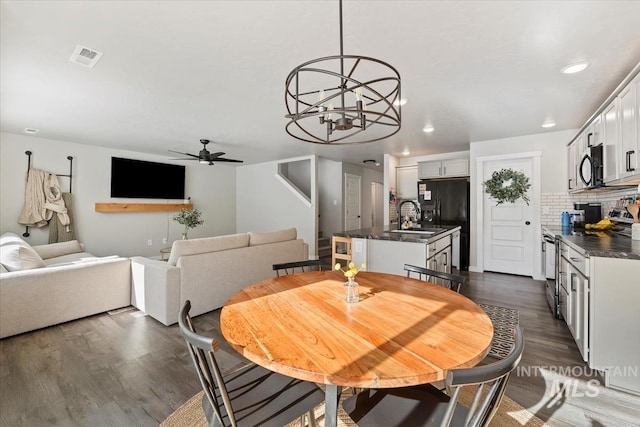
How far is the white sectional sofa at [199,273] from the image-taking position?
2857mm

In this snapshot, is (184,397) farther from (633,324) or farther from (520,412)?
(633,324)

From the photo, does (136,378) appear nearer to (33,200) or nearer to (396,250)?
(396,250)

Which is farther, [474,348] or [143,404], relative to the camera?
[143,404]

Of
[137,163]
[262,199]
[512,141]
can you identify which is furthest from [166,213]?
[512,141]

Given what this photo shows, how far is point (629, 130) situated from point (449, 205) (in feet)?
10.4

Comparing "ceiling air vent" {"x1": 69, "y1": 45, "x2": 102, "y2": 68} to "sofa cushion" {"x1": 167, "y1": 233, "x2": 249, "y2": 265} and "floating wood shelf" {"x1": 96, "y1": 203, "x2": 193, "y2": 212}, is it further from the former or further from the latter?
"floating wood shelf" {"x1": 96, "y1": 203, "x2": 193, "y2": 212}

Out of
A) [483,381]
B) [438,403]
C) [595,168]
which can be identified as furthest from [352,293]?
[595,168]

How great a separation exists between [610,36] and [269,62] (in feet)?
8.25

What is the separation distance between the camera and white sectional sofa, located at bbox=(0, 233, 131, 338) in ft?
8.50

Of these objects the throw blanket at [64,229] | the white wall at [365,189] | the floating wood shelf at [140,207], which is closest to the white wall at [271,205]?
the floating wood shelf at [140,207]

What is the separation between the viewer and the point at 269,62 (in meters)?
2.35

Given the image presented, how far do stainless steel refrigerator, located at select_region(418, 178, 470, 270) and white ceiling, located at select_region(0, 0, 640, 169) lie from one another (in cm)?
159

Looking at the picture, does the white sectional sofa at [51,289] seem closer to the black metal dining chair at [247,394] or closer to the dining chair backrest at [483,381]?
the black metal dining chair at [247,394]

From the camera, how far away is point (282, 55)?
7.34ft
